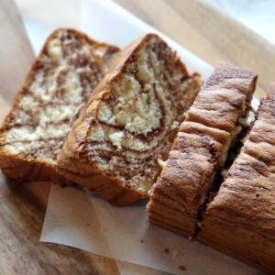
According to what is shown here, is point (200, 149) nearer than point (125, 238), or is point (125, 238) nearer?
point (200, 149)

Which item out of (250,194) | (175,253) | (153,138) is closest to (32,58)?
(153,138)

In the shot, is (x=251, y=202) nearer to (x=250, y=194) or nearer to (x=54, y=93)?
(x=250, y=194)

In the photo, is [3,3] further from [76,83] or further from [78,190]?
[78,190]

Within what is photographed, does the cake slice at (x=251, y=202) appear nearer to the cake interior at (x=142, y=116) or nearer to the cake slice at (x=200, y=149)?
the cake slice at (x=200, y=149)

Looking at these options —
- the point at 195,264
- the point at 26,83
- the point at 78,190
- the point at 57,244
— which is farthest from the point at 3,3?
the point at 195,264

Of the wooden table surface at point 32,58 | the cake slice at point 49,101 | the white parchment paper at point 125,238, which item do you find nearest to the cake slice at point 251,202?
the white parchment paper at point 125,238

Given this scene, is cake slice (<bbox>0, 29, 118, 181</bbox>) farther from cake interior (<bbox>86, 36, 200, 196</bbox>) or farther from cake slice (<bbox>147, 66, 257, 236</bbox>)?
cake slice (<bbox>147, 66, 257, 236</bbox>)

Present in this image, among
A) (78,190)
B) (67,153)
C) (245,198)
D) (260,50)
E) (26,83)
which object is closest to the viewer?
(245,198)
